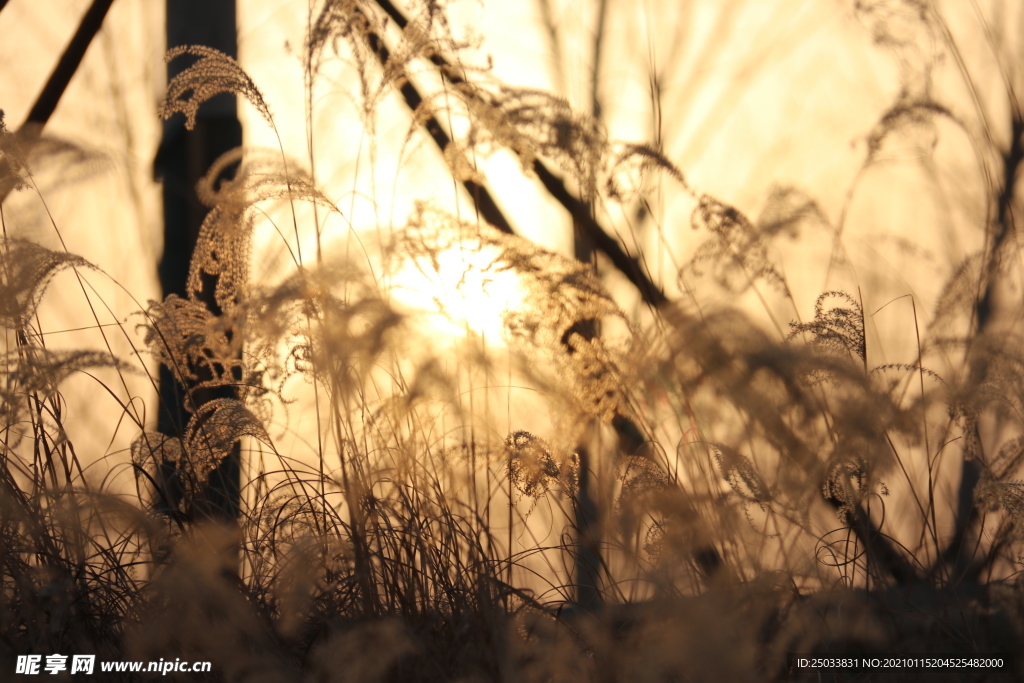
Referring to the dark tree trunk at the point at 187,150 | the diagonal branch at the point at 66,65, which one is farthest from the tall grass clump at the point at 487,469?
the diagonal branch at the point at 66,65

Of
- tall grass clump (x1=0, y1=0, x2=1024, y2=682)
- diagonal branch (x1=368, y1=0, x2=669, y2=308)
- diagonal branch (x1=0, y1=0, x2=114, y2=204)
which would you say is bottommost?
tall grass clump (x1=0, y1=0, x2=1024, y2=682)

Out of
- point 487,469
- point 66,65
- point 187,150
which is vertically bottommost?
point 487,469

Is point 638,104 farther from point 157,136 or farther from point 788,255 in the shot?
point 157,136

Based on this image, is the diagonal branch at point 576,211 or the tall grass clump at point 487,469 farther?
the diagonal branch at point 576,211

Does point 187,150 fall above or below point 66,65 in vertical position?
below

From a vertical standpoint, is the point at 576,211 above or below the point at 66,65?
below

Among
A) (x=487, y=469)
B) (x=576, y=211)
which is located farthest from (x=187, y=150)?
(x=487, y=469)

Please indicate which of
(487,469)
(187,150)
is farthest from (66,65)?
(487,469)

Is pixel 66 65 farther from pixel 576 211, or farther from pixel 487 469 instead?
pixel 487 469

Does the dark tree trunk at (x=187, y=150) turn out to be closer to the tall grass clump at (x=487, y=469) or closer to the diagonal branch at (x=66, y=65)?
the diagonal branch at (x=66, y=65)

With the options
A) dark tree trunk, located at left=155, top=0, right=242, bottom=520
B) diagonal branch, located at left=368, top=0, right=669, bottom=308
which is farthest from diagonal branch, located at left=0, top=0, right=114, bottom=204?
diagonal branch, located at left=368, top=0, right=669, bottom=308

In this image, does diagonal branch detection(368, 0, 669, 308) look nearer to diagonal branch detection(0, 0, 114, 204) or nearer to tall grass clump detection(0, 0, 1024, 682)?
tall grass clump detection(0, 0, 1024, 682)

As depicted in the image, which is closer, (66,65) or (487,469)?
(487,469)

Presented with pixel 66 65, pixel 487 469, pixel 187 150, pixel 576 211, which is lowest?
pixel 487 469
